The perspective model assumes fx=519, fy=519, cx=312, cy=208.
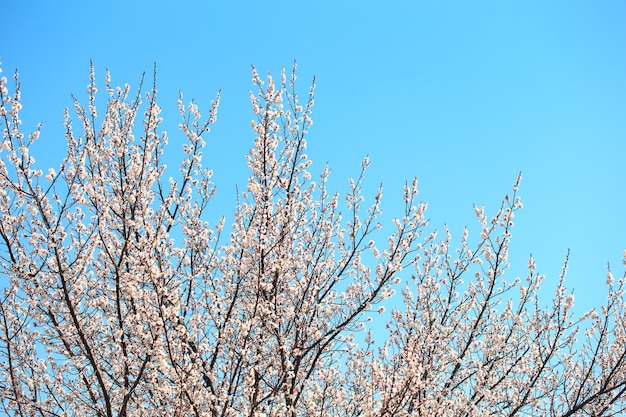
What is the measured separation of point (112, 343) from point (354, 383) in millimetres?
3803

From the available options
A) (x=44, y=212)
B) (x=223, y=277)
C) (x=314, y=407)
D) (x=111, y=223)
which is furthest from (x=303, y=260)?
(x=44, y=212)

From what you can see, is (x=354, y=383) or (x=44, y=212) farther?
(x=354, y=383)

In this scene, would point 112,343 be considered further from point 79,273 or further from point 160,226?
point 160,226

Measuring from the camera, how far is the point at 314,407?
6656mm

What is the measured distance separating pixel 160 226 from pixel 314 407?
3.05m

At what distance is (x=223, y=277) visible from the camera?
22.1 ft

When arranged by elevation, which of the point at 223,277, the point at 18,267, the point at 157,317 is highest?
the point at 223,277

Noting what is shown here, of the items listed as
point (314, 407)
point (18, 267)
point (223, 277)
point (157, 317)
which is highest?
point (223, 277)

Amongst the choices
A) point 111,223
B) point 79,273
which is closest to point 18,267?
Answer: point 79,273

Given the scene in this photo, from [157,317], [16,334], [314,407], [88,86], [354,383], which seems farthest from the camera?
[354,383]

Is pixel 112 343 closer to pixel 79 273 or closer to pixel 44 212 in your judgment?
pixel 79 273

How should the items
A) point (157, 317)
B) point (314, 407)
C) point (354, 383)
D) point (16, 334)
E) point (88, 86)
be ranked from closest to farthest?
point (157, 317), point (16, 334), point (88, 86), point (314, 407), point (354, 383)

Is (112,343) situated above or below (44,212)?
below

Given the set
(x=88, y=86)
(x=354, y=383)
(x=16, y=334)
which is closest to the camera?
(x=16, y=334)
